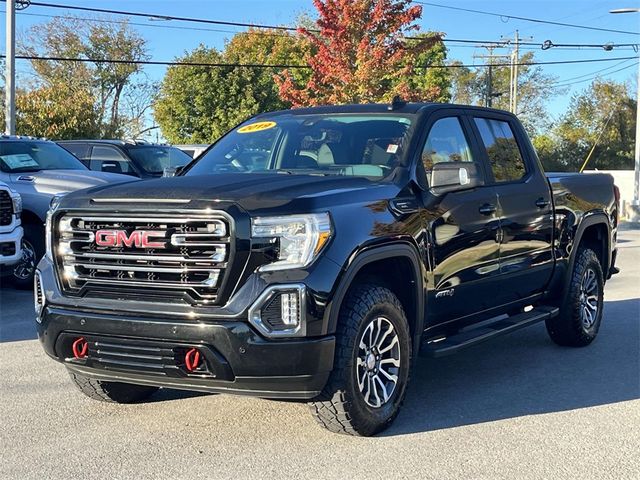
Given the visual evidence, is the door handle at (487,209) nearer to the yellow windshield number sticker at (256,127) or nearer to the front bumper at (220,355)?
the yellow windshield number sticker at (256,127)

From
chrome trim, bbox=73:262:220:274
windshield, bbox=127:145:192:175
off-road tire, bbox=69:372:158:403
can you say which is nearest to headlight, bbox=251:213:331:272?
chrome trim, bbox=73:262:220:274

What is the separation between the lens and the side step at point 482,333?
16.0 feet

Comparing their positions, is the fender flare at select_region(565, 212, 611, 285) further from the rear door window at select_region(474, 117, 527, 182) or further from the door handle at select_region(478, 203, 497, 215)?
the door handle at select_region(478, 203, 497, 215)

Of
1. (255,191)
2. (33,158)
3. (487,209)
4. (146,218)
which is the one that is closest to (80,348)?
(146,218)

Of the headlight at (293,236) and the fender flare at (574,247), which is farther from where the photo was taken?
the fender flare at (574,247)

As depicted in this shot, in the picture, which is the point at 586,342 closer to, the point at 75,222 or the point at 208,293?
the point at 208,293

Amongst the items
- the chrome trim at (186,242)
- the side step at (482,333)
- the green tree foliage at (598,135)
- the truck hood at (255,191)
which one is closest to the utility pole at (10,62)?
the truck hood at (255,191)

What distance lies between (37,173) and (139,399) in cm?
599

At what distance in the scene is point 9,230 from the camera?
8.45 meters

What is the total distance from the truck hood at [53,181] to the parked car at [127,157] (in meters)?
3.49

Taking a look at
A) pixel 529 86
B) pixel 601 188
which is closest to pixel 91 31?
pixel 529 86

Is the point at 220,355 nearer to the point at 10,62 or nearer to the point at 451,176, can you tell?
the point at 451,176

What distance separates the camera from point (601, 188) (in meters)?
7.26

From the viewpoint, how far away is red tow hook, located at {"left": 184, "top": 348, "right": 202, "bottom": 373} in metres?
3.97
